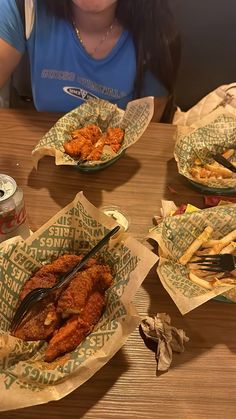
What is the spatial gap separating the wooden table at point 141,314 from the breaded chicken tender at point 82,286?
0.12m

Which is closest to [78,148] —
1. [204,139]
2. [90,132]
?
[90,132]

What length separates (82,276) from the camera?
1031 millimetres

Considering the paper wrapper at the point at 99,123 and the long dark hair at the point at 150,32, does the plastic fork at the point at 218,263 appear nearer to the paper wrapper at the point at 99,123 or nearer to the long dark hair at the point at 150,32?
the paper wrapper at the point at 99,123

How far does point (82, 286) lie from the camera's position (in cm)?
101

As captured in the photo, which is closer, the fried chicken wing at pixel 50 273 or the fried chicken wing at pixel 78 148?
the fried chicken wing at pixel 50 273

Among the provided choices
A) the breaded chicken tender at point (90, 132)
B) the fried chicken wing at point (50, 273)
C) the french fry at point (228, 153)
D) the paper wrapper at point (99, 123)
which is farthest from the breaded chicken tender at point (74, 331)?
the french fry at point (228, 153)

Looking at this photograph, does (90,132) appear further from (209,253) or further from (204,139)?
(209,253)

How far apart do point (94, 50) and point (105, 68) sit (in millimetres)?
84

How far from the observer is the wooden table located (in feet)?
3.03

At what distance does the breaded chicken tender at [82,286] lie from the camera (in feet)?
3.21

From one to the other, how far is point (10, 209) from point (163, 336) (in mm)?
457

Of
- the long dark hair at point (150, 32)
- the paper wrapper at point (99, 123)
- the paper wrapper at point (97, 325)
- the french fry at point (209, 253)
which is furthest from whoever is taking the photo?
the long dark hair at point (150, 32)

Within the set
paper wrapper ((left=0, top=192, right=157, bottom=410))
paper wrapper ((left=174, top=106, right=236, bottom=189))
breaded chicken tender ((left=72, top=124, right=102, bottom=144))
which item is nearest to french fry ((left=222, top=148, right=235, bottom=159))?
paper wrapper ((left=174, top=106, right=236, bottom=189))

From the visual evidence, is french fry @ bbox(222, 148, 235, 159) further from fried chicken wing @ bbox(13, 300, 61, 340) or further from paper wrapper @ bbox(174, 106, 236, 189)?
fried chicken wing @ bbox(13, 300, 61, 340)
